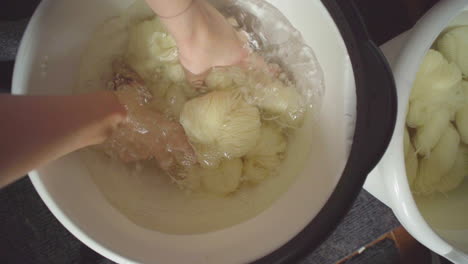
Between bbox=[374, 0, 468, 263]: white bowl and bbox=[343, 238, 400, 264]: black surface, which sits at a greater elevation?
bbox=[374, 0, 468, 263]: white bowl

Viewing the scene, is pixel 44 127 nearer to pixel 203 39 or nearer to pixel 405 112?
pixel 203 39

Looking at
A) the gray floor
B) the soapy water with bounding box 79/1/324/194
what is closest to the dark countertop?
the gray floor

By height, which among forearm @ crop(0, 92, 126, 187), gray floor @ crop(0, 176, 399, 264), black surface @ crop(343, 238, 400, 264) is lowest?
black surface @ crop(343, 238, 400, 264)

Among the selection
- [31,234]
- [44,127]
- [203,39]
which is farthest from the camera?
[31,234]

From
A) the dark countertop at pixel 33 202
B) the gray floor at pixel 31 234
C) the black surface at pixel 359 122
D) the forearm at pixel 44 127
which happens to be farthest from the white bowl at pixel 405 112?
the gray floor at pixel 31 234

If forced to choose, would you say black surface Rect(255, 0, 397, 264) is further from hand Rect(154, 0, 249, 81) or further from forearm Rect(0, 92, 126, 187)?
Result: forearm Rect(0, 92, 126, 187)

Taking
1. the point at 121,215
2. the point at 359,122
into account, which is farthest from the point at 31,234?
the point at 359,122
